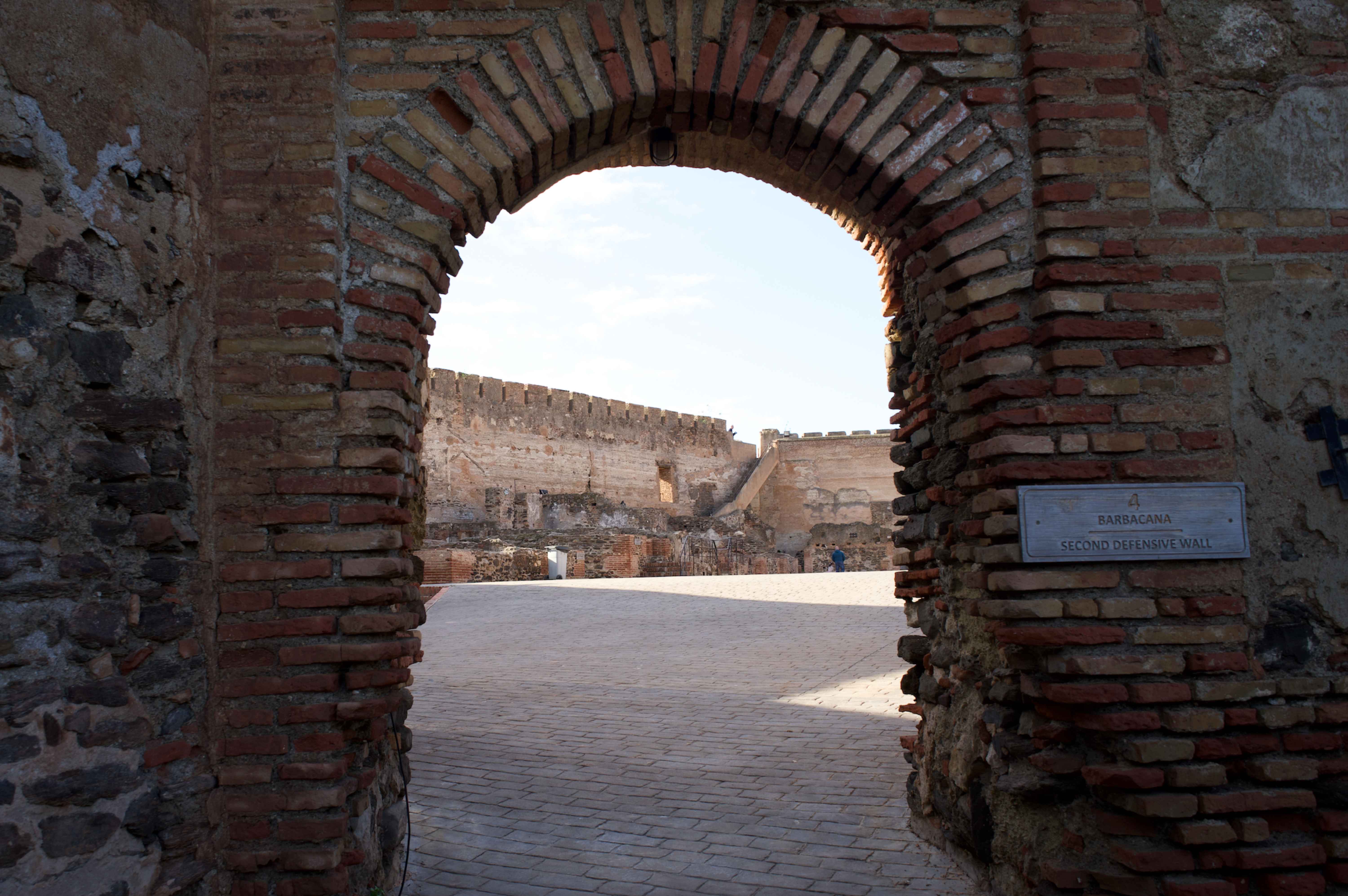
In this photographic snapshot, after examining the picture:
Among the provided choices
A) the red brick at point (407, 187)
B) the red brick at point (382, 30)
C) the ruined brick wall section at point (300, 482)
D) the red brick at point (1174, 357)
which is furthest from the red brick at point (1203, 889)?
the red brick at point (382, 30)

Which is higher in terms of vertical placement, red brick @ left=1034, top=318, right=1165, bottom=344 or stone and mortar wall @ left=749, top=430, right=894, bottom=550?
stone and mortar wall @ left=749, top=430, right=894, bottom=550

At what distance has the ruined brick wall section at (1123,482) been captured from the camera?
261 cm

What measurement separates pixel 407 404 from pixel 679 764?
8.80 feet

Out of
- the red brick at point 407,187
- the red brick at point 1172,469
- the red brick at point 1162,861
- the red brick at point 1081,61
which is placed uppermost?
the red brick at point 1081,61

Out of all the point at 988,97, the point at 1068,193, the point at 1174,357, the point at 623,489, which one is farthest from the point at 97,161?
the point at 623,489

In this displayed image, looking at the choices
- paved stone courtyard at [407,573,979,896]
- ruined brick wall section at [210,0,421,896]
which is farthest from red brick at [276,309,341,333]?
paved stone courtyard at [407,573,979,896]

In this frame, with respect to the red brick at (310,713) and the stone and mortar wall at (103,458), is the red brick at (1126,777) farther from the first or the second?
the stone and mortar wall at (103,458)

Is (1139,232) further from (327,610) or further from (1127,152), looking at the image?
(327,610)

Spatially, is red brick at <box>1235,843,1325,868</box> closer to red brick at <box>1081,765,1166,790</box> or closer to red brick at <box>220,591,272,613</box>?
red brick at <box>1081,765,1166,790</box>

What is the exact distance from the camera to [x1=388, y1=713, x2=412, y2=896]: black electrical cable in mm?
3256

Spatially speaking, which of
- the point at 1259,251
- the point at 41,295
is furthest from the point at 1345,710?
the point at 41,295

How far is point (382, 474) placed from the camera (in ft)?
9.46

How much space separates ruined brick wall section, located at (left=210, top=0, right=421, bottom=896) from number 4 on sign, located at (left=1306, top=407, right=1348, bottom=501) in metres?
3.04

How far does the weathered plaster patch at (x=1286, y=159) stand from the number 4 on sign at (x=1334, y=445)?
75 centimetres
